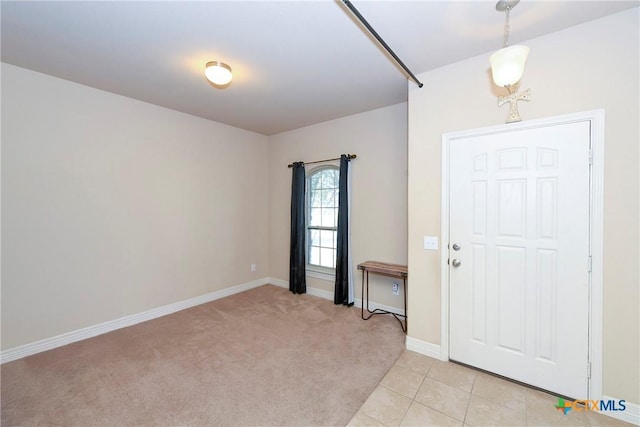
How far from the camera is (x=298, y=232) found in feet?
14.0

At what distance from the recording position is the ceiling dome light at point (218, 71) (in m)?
2.34

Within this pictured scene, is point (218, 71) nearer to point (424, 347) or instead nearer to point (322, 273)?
point (322, 273)

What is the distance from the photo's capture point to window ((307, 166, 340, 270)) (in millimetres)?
4137

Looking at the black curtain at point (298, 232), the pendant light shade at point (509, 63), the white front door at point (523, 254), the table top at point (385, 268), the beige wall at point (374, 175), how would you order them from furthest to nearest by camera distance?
the black curtain at point (298, 232) < the beige wall at point (374, 175) < the table top at point (385, 268) < the white front door at point (523, 254) < the pendant light shade at point (509, 63)

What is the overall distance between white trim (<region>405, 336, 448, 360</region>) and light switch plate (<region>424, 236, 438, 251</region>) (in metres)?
0.90

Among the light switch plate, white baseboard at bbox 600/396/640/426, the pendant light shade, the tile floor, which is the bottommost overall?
the tile floor

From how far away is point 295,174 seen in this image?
430 cm

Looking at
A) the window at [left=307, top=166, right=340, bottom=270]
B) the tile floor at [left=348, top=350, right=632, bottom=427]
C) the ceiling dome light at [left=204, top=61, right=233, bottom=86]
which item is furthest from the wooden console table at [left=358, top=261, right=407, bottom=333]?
the ceiling dome light at [left=204, top=61, right=233, bottom=86]

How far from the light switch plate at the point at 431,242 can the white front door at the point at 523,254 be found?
13cm

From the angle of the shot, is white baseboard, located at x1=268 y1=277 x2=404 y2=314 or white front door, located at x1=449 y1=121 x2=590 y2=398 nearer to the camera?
white front door, located at x1=449 y1=121 x2=590 y2=398

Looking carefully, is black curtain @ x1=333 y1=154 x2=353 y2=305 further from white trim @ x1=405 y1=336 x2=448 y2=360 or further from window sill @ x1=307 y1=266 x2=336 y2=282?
white trim @ x1=405 y1=336 x2=448 y2=360

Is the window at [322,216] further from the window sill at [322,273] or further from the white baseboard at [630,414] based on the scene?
the white baseboard at [630,414]

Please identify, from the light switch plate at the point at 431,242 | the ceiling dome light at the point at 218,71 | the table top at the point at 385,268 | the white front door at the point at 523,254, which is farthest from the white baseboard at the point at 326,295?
the ceiling dome light at the point at 218,71

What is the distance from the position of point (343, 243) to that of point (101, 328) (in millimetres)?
2990
